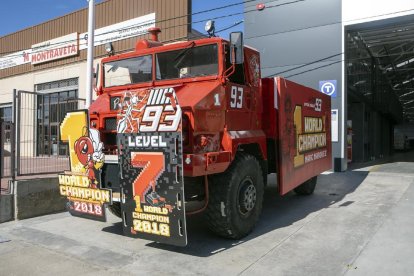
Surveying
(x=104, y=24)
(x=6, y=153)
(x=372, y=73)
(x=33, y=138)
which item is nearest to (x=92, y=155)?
(x=6, y=153)

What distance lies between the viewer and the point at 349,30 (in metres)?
14.6

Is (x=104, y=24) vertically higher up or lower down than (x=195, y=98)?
higher up

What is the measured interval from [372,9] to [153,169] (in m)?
12.1

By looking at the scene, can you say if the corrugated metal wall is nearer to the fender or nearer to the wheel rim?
the fender

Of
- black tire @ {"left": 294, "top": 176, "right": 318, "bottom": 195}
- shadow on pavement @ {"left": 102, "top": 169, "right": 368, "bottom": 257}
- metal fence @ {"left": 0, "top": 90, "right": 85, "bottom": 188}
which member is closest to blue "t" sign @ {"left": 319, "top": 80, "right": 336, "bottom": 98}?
shadow on pavement @ {"left": 102, "top": 169, "right": 368, "bottom": 257}

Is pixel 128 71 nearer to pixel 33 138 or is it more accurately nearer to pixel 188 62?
pixel 188 62

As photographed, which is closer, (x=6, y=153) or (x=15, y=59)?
(x=6, y=153)

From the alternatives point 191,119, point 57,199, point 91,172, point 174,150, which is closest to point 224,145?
point 191,119

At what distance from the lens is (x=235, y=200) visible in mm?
5195

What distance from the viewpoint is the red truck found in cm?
446

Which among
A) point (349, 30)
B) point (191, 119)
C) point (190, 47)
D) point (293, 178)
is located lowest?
point (293, 178)

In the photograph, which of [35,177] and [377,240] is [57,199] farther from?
[377,240]

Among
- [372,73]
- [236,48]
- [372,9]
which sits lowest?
[236,48]

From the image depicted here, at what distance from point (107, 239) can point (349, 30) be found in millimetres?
12760
